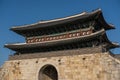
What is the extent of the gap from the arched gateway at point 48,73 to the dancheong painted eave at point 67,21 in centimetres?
498

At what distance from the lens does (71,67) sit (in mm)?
26766

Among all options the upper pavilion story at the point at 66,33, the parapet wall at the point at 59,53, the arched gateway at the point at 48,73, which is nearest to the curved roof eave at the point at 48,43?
the upper pavilion story at the point at 66,33

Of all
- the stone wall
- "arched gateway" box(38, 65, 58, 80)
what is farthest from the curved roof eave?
"arched gateway" box(38, 65, 58, 80)

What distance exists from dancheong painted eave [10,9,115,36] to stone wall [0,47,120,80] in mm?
4014

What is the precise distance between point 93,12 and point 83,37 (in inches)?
113

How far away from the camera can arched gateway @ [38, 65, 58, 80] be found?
29.1m

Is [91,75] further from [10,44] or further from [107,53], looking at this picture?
[10,44]

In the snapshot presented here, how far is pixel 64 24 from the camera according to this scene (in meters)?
29.0

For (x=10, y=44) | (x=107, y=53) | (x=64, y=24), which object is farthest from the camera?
(x=10, y=44)

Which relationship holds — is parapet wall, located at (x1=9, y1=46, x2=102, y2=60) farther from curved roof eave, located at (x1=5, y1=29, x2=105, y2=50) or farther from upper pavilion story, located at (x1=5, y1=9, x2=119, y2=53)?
curved roof eave, located at (x1=5, y1=29, x2=105, y2=50)

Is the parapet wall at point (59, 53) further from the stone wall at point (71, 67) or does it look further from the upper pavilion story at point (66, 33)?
the upper pavilion story at point (66, 33)

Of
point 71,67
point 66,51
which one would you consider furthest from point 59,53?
point 71,67

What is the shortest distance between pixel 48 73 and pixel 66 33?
537 cm

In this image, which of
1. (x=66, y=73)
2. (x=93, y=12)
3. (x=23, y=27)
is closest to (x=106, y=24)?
(x=93, y=12)
